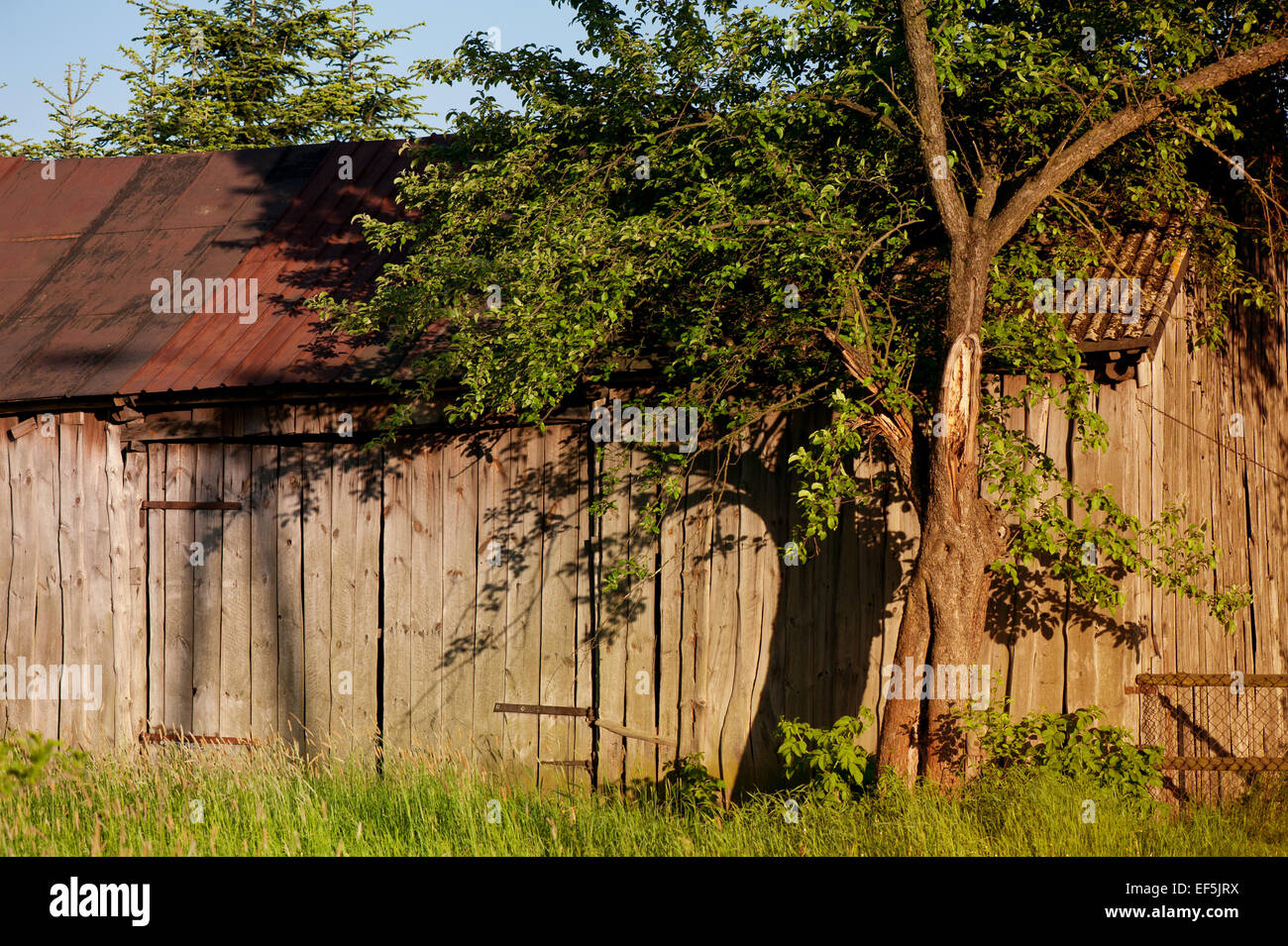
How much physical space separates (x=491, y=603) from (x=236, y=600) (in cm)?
203

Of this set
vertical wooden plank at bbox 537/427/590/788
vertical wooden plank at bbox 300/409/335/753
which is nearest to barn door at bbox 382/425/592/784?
vertical wooden plank at bbox 537/427/590/788

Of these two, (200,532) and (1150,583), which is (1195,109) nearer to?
(1150,583)

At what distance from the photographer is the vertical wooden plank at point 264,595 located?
8.23 m

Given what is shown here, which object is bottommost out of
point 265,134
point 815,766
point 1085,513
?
point 815,766

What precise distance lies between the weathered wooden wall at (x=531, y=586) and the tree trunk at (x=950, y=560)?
66 cm

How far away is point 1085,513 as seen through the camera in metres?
6.63

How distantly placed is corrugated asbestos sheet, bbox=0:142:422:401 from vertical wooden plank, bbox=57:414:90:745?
0.48 meters

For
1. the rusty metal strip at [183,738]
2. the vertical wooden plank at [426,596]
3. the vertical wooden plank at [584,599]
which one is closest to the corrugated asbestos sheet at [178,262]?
the vertical wooden plank at [426,596]

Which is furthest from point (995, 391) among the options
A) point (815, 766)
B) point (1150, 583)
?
point (815, 766)

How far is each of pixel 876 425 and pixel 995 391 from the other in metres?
1.02

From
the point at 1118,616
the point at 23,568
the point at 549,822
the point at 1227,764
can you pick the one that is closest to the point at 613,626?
the point at 549,822

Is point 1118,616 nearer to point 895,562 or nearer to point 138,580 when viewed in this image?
point 895,562

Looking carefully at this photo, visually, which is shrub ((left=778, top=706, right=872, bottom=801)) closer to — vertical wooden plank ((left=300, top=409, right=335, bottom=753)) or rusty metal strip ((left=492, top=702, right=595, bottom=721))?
rusty metal strip ((left=492, top=702, right=595, bottom=721))

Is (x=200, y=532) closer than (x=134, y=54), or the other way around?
(x=200, y=532)
